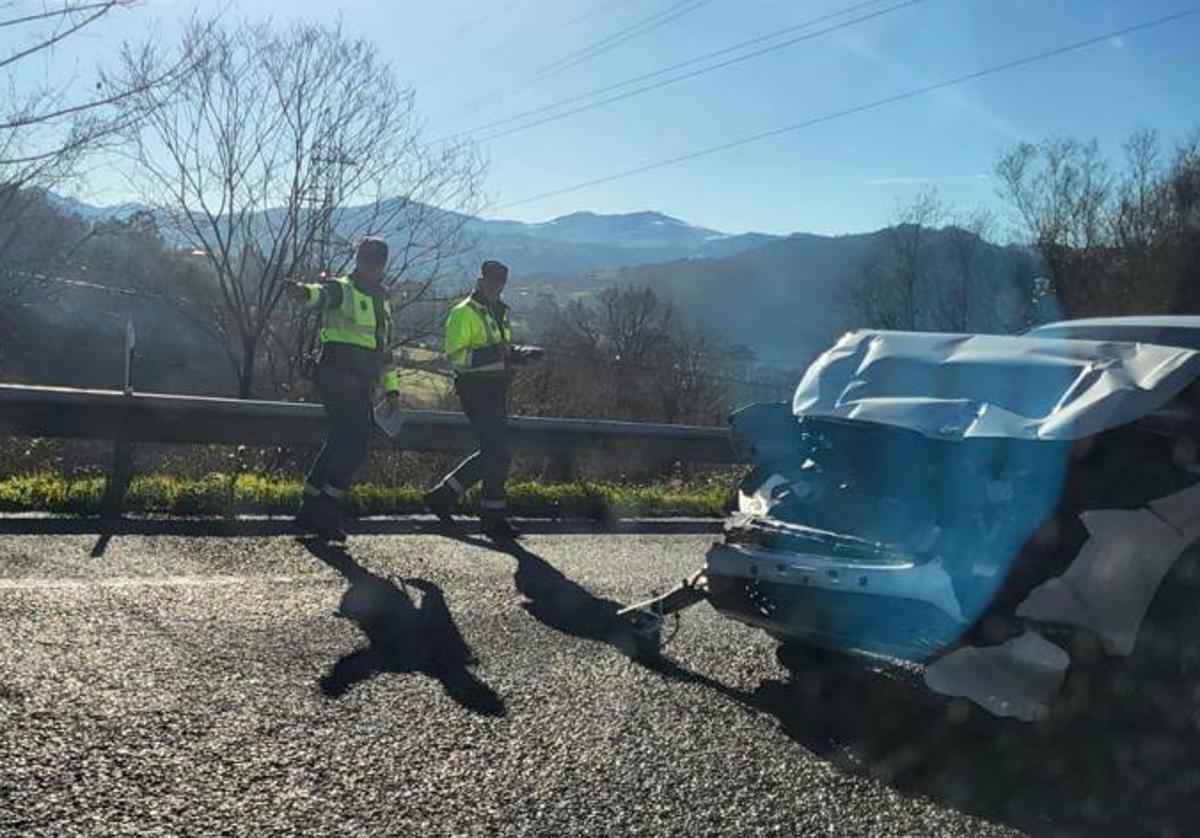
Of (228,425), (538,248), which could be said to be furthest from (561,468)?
(538,248)

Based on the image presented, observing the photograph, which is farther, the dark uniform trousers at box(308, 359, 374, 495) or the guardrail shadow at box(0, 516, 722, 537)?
the dark uniform trousers at box(308, 359, 374, 495)

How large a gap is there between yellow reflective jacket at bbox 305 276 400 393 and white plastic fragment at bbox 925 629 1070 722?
15.5ft

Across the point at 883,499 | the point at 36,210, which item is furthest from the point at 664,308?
the point at 883,499

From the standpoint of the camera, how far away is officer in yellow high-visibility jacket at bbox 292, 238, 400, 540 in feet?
24.2

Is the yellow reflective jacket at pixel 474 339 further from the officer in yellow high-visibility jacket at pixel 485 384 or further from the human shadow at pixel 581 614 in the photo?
the human shadow at pixel 581 614

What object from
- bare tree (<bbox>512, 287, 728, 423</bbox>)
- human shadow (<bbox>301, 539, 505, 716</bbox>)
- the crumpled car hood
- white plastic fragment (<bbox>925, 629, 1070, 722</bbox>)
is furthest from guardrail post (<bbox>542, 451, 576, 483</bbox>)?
white plastic fragment (<bbox>925, 629, 1070, 722</bbox>)

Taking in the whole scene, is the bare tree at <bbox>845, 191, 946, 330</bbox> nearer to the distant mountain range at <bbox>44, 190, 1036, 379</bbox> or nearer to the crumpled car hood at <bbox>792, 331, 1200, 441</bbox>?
the distant mountain range at <bbox>44, 190, 1036, 379</bbox>

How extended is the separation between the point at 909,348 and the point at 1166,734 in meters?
1.75

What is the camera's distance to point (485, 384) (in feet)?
26.9

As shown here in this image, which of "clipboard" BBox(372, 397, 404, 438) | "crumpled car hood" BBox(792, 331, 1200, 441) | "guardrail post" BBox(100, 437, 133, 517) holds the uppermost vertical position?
"crumpled car hood" BBox(792, 331, 1200, 441)

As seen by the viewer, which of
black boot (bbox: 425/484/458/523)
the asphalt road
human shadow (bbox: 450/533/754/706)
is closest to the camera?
the asphalt road

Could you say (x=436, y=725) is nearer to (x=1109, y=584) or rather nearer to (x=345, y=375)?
(x=1109, y=584)

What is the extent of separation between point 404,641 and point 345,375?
9.52 ft

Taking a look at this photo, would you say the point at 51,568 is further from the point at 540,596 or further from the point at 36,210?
the point at 36,210
